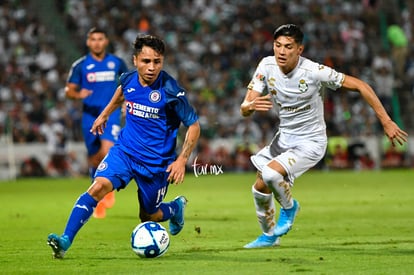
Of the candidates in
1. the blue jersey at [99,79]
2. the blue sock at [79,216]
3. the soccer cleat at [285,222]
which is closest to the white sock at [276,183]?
the soccer cleat at [285,222]

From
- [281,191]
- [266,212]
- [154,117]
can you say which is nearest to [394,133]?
[281,191]

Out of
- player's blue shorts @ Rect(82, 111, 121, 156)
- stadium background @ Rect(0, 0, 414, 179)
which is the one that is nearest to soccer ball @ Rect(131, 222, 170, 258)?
player's blue shorts @ Rect(82, 111, 121, 156)

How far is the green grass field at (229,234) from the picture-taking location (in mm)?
8547

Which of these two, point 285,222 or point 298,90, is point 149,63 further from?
point 285,222

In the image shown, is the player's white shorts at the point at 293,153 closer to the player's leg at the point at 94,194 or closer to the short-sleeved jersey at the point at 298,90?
the short-sleeved jersey at the point at 298,90

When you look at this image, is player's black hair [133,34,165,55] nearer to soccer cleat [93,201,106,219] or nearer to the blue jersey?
Result: the blue jersey

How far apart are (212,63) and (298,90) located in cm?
2004

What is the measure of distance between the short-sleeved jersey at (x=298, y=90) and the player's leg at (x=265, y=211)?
69 centimetres

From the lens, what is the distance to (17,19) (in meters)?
31.3

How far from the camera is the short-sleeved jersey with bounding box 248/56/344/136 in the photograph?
10.1 meters

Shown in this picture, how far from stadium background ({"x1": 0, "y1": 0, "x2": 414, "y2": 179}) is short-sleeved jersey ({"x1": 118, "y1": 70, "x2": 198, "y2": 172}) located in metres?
16.0

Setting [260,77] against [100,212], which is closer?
[260,77]

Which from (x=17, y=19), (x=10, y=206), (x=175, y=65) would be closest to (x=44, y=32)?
(x=17, y=19)

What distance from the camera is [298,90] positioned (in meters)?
10.1
